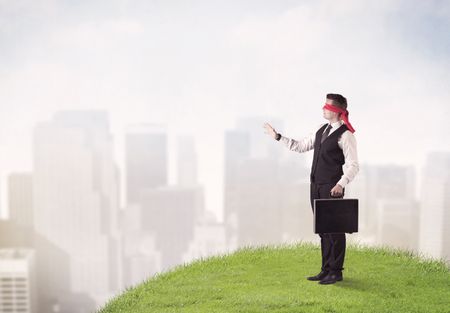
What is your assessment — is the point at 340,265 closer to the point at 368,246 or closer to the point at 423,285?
the point at 423,285

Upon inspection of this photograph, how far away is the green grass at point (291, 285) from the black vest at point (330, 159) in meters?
0.75

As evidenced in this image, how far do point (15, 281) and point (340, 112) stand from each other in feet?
11.3

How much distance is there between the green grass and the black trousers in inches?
5.5

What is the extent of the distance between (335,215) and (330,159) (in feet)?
1.12

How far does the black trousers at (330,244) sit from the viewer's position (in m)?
3.68

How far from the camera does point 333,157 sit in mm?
3631

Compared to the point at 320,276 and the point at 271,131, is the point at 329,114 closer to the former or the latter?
the point at 271,131

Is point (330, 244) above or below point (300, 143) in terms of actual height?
below

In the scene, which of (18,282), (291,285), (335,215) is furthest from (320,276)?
(18,282)

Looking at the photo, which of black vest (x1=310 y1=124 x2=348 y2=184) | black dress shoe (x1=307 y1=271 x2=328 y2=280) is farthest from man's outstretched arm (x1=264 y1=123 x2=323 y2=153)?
black dress shoe (x1=307 y1=271 x2=328 y2=280)

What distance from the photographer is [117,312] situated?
3.87 meters

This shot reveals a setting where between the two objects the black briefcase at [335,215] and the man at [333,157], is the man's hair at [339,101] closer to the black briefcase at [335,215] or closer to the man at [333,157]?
the man at [333,157]

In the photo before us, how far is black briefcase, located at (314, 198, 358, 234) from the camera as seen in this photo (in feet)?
11.8

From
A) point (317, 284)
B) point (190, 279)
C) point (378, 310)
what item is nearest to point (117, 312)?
point (190, 279)
